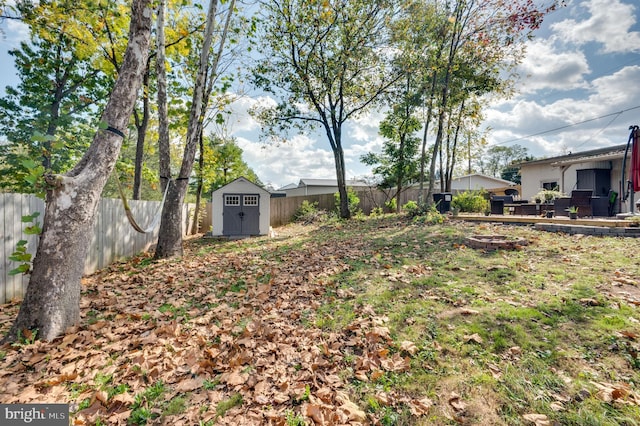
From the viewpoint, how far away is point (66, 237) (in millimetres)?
2572

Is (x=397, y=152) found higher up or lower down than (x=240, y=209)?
higher up

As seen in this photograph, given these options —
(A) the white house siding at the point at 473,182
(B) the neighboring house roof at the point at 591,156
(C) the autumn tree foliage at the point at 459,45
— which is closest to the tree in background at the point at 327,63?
(C) the autumn tree foliage at the point at 459,45

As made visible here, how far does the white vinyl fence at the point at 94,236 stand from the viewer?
3520mm

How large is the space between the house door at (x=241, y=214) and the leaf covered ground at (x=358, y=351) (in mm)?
6411

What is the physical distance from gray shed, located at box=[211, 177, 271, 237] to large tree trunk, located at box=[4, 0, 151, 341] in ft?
25.3

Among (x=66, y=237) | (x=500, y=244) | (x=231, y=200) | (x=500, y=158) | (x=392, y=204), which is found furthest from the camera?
(x=500, y=158)

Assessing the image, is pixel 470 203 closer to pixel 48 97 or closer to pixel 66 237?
pixel 66 237

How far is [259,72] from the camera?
11523mm

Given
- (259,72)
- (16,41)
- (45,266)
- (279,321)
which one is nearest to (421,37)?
(259,72)

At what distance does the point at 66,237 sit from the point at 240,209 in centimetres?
813

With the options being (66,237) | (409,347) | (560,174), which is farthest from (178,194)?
(560,174)

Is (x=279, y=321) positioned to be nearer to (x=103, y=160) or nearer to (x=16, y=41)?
(x=103, y=160)

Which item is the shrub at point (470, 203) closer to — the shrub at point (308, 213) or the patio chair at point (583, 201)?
the patio chair at point (583, 201)

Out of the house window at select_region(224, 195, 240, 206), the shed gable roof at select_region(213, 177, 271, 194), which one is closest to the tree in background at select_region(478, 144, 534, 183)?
the shed gable roof at select_region(213, 177, 271, 194)
